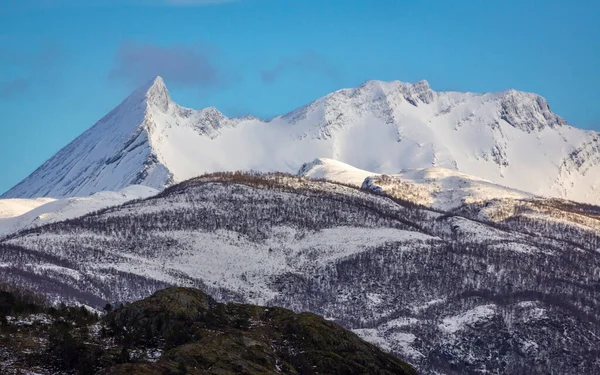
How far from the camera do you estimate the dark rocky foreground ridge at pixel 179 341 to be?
78.8m

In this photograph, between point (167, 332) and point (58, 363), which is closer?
point (58, 363)

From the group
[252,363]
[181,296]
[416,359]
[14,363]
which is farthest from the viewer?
[416,359]

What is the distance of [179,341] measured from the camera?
3536 inches

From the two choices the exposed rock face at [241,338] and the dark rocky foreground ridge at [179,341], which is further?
the exposed rock face at [241,338]

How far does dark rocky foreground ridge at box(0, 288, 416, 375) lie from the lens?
78.8 metres

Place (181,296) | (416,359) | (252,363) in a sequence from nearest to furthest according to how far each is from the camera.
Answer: (252,363) < (181,296) < (416,359)

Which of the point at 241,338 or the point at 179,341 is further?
the point at 179,341

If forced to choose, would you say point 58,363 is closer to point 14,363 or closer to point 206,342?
point 14,363

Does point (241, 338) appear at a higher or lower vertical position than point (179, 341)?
higher

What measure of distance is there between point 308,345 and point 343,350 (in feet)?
12.6

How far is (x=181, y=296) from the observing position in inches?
3856

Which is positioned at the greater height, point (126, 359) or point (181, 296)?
point (181, 296)

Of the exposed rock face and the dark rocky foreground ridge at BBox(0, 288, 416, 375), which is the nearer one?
the dark rocky foreground ridge at BBox(0, 288, 416, 375)

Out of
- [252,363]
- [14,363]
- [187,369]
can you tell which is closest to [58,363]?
[14,363]
